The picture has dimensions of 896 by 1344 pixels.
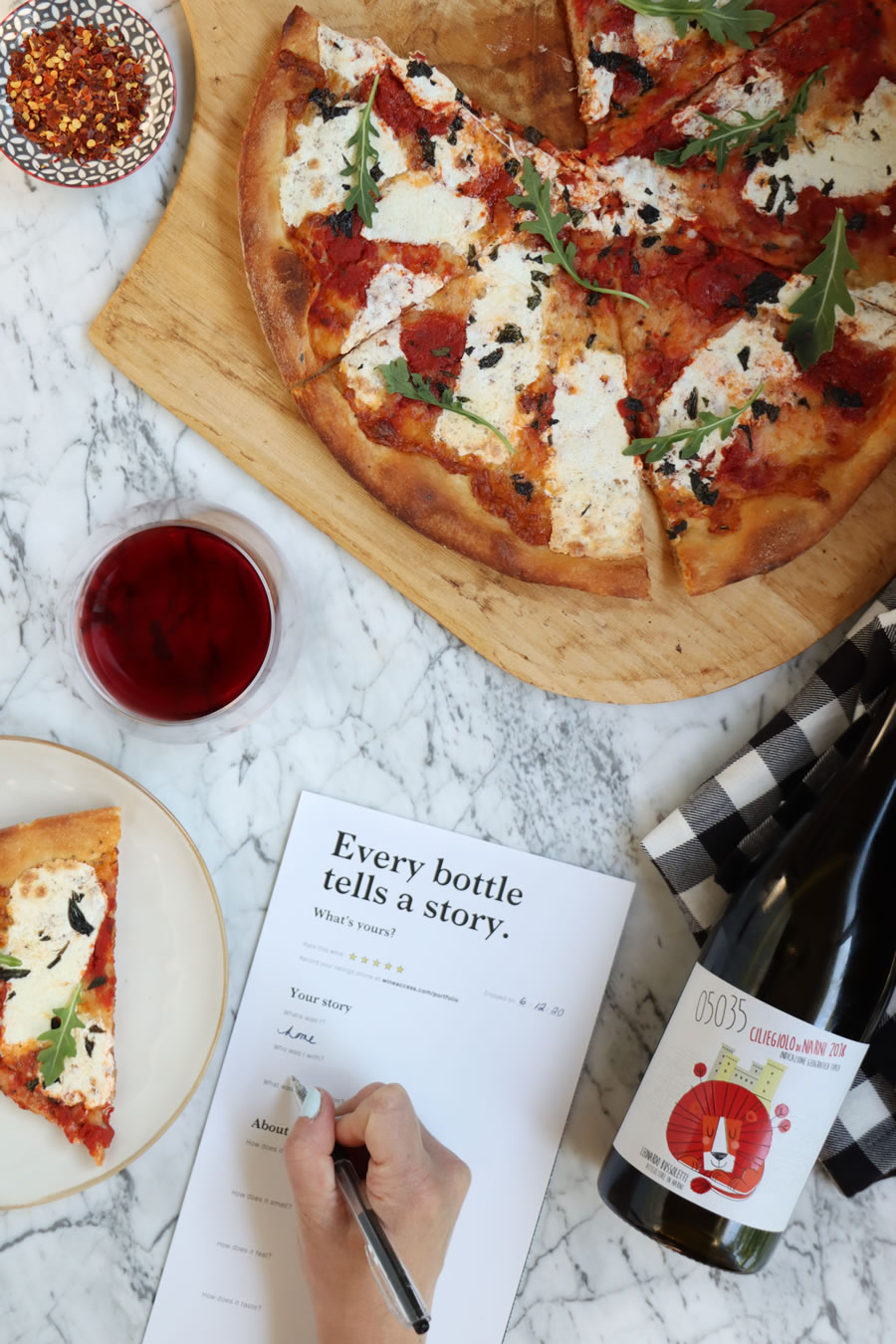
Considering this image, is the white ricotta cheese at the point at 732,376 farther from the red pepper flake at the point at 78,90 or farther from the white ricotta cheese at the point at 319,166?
the red pepper flake at the point at 78,90

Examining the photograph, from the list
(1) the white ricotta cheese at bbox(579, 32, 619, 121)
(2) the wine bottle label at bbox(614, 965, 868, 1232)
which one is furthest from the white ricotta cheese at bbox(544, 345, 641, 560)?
(2) the wine bottle label at bbox(614, 965, 868, 1232)

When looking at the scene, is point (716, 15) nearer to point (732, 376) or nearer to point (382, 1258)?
point (732, 376)

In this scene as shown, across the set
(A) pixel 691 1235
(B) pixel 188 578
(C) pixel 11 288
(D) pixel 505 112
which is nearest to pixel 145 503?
(B) pixel 188 578

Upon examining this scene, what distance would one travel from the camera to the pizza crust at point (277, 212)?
1.29 meters

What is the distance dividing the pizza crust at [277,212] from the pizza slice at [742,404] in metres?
0.38

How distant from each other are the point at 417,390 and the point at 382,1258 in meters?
1.04

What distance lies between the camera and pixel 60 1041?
4.50 ft

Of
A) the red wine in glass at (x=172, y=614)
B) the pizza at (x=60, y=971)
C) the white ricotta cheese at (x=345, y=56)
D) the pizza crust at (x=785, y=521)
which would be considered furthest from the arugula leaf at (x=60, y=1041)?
the white ricotta cheese at (x=345, y=56)

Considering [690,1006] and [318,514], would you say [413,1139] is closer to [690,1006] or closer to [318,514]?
[690,1006]

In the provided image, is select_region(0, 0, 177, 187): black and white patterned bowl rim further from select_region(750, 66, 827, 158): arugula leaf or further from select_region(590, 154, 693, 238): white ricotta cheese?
select_region(750, 66, 827, 158): arugula leaf

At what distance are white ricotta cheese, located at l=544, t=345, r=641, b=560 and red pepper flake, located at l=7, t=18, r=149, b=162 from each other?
65 cm

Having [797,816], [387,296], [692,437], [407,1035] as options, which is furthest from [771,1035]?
[387,296]

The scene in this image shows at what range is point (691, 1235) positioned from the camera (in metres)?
1.22

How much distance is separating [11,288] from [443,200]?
598 millimetres
